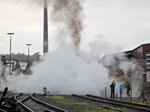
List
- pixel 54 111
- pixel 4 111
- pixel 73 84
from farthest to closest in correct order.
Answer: pixel 73 84
pixel 54 111
pixel 4 111

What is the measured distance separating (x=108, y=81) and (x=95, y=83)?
1685 mm

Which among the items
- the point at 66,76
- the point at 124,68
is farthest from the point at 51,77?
the point at 124,68

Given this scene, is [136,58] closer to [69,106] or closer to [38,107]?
[69,106]

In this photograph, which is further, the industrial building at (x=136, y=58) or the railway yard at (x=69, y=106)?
the industrial building at (x=136, y=58)

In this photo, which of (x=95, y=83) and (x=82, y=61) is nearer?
(x=95, y=83)

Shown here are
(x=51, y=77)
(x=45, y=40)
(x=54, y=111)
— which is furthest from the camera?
(x=45, y=40)

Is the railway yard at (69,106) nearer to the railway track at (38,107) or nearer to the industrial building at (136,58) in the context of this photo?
the railway track at (38,107)

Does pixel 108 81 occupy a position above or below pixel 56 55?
below

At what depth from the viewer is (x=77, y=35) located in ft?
161

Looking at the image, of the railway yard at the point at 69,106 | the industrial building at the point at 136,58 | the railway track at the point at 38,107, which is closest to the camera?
the railway yard at the point at 69,106

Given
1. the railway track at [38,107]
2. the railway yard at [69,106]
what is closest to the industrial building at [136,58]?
the railway yard at [69,106]

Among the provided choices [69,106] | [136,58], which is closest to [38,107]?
[69,106]

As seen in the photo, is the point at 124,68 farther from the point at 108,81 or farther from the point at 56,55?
the point at 56,55

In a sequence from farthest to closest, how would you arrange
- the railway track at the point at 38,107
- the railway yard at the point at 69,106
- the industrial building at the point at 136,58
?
1. the industrial building at the point at 136,58
2. the railway track at the point at 38,107
3. the railway yard at the point at 69,106
